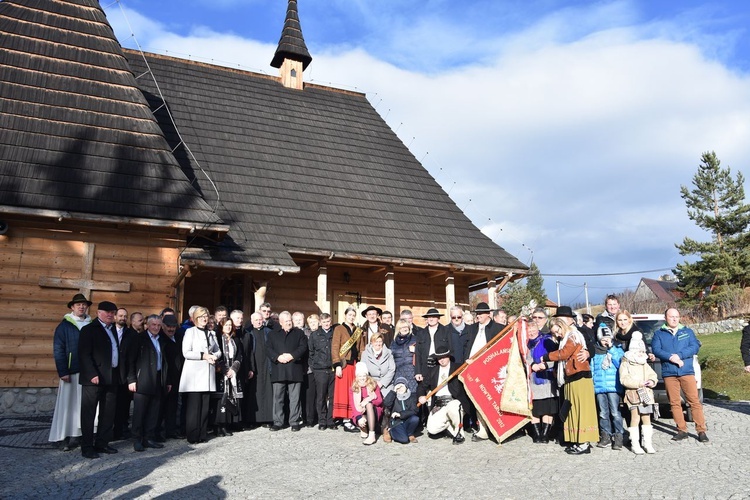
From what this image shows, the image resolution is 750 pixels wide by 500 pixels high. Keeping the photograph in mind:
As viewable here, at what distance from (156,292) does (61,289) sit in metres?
1.59

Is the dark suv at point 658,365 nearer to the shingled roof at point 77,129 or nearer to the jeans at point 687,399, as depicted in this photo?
the jeans at point 687,399

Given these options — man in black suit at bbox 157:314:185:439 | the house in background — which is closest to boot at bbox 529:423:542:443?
man in black suit at bbox 157:314:185:439

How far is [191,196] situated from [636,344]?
8.24 m

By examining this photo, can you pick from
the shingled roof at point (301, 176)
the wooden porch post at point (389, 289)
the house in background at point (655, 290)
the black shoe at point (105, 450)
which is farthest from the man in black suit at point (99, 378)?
the house in background at point (655, 290)

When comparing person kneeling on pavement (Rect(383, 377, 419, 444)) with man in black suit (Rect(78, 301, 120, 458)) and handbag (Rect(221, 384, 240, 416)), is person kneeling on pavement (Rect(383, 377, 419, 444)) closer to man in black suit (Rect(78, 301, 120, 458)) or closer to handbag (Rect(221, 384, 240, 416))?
handbag (Rect(221, 384, 240, 416))

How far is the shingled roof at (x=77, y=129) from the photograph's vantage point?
422 inches

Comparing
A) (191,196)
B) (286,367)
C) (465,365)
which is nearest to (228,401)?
(286,367)

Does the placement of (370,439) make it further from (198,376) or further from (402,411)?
(198,376)

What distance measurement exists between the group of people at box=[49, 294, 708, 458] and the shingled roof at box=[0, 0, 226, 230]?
110 inches

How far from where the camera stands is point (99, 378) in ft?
24.9

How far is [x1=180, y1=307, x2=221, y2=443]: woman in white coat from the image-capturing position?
8.13 m

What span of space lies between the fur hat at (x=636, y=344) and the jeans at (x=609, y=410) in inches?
23.9

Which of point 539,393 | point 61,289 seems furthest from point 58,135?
point 539,393

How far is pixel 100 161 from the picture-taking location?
1134cm
